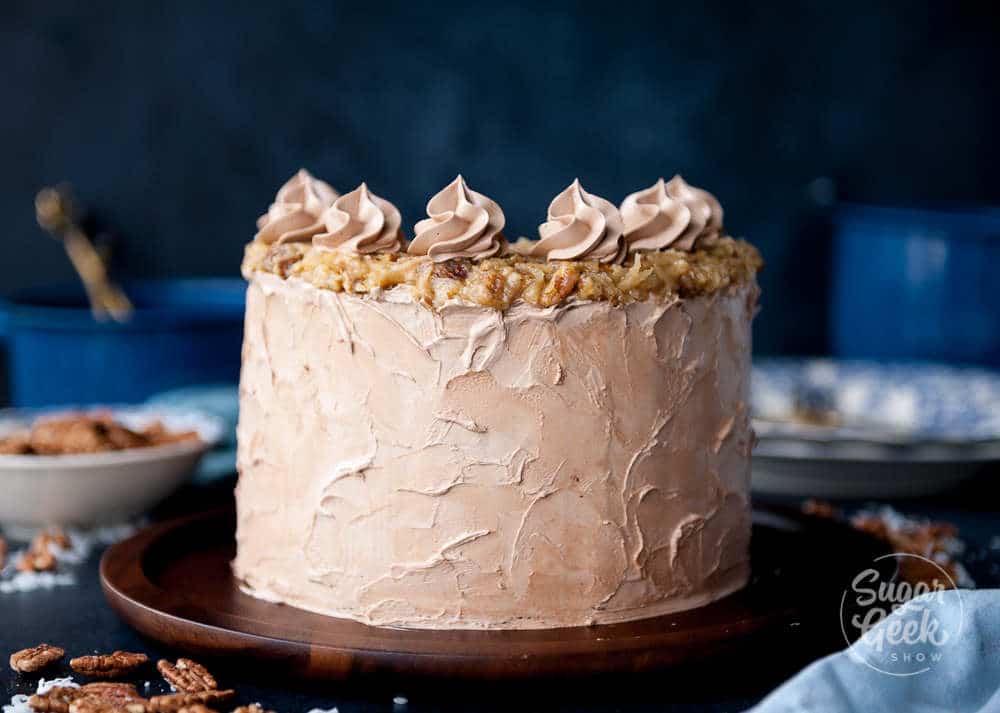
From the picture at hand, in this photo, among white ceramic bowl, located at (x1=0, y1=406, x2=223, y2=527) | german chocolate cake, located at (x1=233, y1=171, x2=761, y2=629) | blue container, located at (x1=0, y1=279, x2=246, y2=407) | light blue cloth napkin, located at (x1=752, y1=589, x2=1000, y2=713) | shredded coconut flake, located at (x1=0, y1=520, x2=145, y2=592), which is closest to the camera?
light blue cloth napkin, located at (x1=752, y1=589, x2=1000, y2=713)

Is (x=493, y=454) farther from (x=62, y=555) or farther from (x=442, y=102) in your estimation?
(x=442, y=102)

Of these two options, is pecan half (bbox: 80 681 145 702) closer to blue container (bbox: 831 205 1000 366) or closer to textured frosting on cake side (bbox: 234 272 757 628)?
textured frosting on cake side (bbox: 234 272 757 628)

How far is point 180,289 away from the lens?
11.6ft

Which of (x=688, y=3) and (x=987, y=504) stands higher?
(x=688, y=3)

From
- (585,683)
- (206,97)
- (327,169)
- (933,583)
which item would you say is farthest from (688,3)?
(585,683)

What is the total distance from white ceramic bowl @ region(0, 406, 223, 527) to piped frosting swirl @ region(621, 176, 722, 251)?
0.84 m

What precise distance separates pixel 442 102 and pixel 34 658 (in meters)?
3.19

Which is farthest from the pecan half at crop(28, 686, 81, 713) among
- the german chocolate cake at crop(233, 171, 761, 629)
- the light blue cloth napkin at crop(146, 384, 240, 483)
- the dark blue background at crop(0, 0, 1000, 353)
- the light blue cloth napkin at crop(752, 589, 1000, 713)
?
the dark blue background at crop(0, 0, 1000, 353)

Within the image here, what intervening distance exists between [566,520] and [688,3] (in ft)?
10.7

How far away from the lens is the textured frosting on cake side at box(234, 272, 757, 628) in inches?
56.6

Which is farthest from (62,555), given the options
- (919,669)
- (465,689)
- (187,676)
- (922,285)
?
(922,285)

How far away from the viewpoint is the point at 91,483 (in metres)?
1.99

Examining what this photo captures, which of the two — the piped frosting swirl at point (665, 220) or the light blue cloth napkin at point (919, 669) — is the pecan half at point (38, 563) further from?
the light blue cloth napkin at point (919, 669)

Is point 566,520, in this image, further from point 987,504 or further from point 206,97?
point 206,97
